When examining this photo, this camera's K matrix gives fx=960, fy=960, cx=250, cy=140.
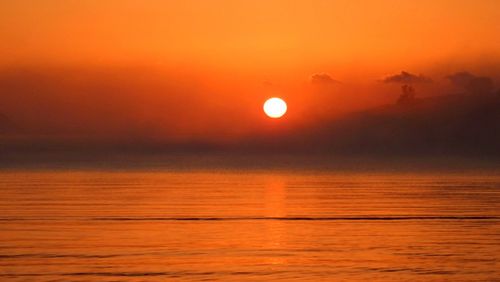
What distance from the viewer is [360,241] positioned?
1628 inches

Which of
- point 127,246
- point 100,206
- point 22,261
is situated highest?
point 100,206

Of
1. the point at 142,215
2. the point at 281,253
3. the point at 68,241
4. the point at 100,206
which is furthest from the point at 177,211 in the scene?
the point at 281,253

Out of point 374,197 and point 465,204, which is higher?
point 374,197

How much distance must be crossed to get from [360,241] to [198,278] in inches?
493

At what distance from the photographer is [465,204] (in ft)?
219

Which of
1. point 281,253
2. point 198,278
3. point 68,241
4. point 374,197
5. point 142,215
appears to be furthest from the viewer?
point 374,197

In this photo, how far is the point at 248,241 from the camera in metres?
41.5

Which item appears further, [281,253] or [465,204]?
[465,204]

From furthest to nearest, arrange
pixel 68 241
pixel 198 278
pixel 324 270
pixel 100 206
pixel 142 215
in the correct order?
pixel 100 206
pixel 142 215
pixel 68 241
pixel 324 270
pixel 198 278

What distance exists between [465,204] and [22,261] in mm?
40220

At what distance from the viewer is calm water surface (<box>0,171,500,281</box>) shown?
105 ft

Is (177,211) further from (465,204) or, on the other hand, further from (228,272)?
(228,272)

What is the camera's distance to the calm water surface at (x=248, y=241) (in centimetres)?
3200

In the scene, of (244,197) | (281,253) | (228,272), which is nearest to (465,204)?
(244,197)
